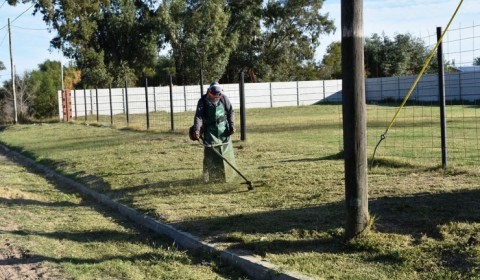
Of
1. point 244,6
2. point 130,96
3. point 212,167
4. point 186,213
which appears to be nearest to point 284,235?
point 186,213

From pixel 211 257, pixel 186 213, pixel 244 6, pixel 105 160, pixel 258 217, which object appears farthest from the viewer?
pixel 244 6

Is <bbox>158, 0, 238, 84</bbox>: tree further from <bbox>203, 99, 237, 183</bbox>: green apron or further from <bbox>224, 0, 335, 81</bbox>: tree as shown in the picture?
<bbox>203, 99, 237, 183</bbox>: green apron

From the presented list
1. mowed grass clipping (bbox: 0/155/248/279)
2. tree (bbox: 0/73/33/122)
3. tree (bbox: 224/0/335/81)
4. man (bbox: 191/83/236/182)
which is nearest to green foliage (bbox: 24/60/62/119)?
tree (bbox: 0/73/33/122)

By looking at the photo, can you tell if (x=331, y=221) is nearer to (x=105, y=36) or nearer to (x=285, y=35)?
(x=105, y=36)

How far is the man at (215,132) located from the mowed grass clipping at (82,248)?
1991mm

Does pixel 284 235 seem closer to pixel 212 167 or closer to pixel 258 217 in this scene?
pixel 258 217

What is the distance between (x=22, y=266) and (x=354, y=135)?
3.94 metres

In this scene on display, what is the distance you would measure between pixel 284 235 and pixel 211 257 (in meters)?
0.87

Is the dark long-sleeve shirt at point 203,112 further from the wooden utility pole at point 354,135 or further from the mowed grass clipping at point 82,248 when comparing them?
the wooden utility pole at point 354,135

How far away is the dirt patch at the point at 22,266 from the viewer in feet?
20.2

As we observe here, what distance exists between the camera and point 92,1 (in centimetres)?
4625

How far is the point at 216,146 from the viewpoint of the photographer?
10.4 m

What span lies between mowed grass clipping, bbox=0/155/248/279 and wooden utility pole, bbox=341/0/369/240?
4.76 feet

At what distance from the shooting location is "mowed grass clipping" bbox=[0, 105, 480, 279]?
5.66m
